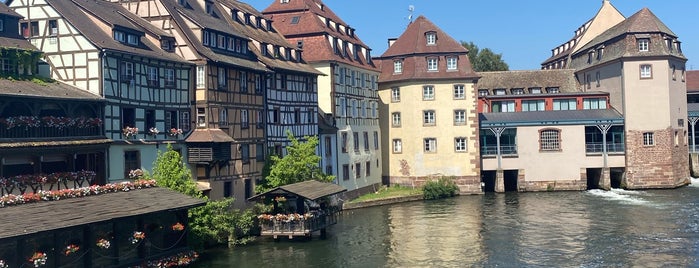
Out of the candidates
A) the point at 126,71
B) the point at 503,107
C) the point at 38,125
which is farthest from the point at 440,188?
the point at 38,125

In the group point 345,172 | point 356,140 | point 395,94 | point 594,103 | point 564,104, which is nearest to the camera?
point 345,172

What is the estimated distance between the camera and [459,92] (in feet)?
198

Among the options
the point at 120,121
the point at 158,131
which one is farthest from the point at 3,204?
the point at 158,131

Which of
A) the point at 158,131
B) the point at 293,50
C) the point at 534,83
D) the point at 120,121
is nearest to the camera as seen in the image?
the point at 120,121

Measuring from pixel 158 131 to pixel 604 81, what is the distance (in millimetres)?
42975

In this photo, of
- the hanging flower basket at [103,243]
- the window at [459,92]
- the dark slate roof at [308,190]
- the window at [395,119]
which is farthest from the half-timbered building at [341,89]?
the hanging flower basket at [103,243]

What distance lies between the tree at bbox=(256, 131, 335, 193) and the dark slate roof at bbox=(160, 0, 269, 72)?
512 centimetres

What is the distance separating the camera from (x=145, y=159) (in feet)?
115

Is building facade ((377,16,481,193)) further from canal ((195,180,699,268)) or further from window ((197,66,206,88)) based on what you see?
window ((197,66,206,88))

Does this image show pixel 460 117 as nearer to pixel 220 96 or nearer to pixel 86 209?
pixel 220 96

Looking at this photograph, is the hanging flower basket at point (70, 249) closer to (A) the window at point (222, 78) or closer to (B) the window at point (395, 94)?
(A) the window at point (222, 78)

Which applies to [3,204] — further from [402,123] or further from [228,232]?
[402,123]

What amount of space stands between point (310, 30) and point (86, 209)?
32.0m

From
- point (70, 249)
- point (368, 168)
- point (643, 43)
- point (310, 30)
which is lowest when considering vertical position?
point (70, 249)
